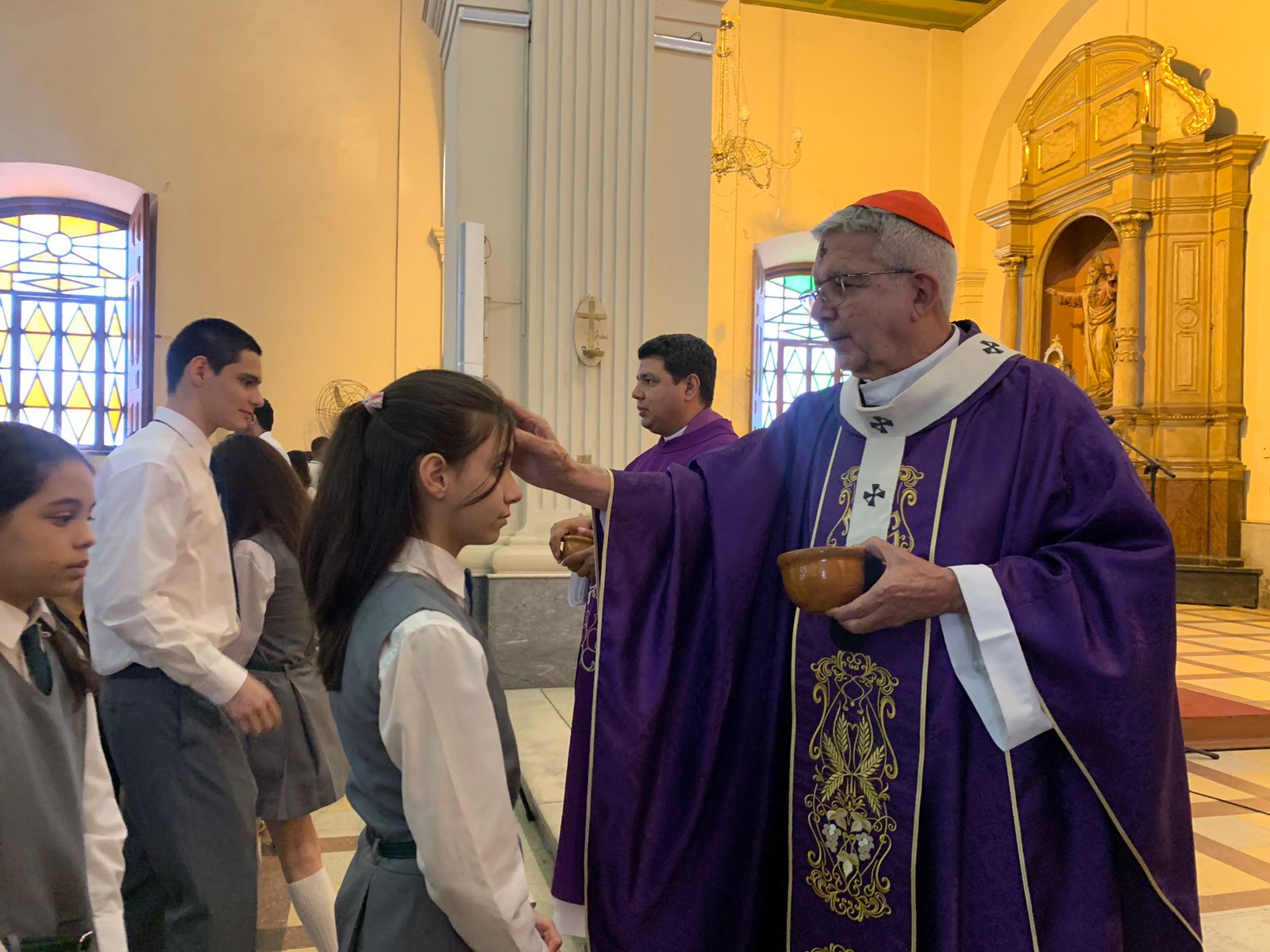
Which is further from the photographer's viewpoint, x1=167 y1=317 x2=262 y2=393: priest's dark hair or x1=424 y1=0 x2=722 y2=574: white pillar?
x1=424 y1=0 x2=722 y2=574: white pillar

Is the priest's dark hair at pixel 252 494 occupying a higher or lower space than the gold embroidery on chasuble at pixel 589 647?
higher

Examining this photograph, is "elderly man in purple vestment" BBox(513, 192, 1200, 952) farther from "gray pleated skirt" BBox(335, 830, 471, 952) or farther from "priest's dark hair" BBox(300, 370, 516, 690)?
"gray pleated skirt" BBox(335, 830, 471, 952)

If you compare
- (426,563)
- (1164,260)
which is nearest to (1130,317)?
(1164,260)

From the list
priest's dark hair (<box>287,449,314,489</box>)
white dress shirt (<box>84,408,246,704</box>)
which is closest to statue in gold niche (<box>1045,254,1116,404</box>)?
priest's dark hair (<box>287,449,314,489</box>)

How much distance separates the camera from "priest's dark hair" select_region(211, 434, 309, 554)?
2781 mm

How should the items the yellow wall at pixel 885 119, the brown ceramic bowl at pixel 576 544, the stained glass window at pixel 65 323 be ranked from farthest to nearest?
the yellow wall at pixel 885 119, the stained glass window at pixel 65 323, the brown ceramic bowl at pixel 576 544

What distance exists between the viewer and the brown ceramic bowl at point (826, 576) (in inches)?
65.2

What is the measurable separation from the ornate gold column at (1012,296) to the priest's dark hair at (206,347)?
1140 centimetres

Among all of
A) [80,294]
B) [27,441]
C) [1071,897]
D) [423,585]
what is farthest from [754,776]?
[80,294]

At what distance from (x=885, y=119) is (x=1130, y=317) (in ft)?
14.1

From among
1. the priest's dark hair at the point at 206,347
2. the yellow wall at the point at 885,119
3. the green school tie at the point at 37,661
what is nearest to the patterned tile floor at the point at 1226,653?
→ the yellow wall at the point at 885,119

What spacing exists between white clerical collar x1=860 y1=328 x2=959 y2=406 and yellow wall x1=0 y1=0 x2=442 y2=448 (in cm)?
845

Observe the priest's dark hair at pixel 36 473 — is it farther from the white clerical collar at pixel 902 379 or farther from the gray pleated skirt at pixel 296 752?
the white clerical collar at pixel 902 379

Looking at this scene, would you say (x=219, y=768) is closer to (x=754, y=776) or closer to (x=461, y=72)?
(x=754, y=776)
